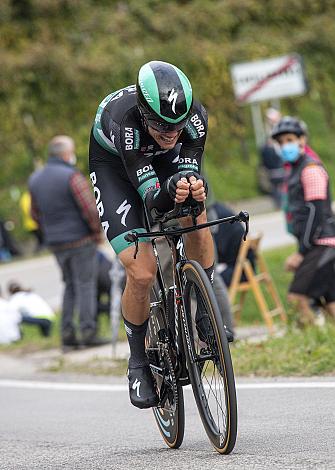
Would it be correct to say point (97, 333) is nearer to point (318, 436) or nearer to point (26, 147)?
point (318, 436)

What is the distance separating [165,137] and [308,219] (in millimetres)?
4765

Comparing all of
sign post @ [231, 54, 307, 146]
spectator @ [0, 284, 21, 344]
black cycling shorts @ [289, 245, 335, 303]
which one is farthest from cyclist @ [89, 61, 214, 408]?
sign post @ [231, 54, 307, 146]

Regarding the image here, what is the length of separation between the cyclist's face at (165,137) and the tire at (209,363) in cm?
63

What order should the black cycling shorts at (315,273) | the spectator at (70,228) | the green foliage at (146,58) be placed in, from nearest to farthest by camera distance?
1. the black cycling shorts at (315,273)
2. the spectator at (70,228)
3. the green foliage at (146,58)

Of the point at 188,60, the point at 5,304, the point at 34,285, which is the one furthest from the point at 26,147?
the point at 5,304

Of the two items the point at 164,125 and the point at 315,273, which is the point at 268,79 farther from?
the point at 164,125

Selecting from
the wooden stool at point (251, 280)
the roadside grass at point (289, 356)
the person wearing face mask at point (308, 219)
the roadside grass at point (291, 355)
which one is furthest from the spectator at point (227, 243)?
the roadside grass at point (291, 355)

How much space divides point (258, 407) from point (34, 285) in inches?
546

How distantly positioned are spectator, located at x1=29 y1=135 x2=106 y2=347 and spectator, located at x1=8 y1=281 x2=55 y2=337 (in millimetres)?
2641

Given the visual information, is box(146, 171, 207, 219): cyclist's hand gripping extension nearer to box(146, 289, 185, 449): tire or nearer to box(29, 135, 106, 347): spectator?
box(146, 289, 185, 449): tire

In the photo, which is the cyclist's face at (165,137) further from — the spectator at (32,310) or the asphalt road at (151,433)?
the spectator at (32,310)

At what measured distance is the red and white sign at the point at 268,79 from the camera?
22.4 meters

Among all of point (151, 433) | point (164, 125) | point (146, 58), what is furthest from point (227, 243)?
point (146, 58)

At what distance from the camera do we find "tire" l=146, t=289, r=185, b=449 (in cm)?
660
